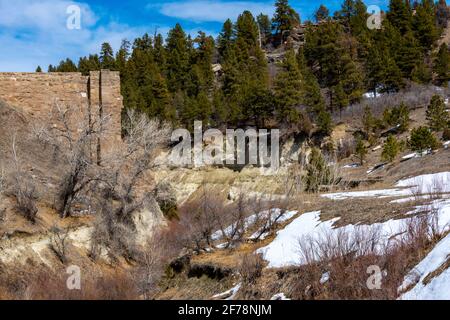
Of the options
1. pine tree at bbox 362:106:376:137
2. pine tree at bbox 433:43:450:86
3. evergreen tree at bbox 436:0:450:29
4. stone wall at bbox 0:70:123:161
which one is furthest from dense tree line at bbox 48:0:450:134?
stone wall at bbox 0:70:123:161

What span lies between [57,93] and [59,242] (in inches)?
482

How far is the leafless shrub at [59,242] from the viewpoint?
19.1 metres

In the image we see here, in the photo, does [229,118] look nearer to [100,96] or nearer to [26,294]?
[100,96]

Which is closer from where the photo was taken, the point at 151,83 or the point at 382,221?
the point at 382,221

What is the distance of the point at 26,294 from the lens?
14719 millimetres

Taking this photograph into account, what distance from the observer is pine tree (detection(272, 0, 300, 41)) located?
79000mm

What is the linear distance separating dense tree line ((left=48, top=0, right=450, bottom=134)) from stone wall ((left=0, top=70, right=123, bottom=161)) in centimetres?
1885

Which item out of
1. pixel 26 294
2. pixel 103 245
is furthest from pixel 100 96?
pixel 26 294

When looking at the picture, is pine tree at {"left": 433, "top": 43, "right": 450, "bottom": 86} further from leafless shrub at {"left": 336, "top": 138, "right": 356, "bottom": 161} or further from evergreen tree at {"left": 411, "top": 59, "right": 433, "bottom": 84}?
leafless shrub at {"left": 336, "top": 138, "right": 356, "bottom": 161}

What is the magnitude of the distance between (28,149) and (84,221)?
4.42 metres

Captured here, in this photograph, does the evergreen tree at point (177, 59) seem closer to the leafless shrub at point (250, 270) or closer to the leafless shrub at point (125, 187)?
the leafless shrub at point (125, 187)

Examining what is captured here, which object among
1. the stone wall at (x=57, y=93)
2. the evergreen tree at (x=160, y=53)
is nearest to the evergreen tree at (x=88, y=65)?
the evergreen tree at (x=160, y=53)

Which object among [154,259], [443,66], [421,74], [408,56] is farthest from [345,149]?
[154,259]

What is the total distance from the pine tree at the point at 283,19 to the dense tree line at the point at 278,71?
6.30 meters
